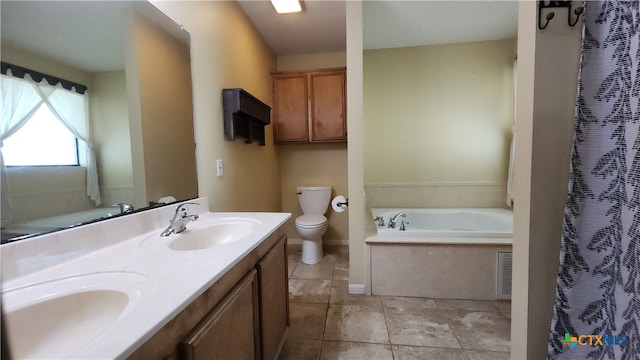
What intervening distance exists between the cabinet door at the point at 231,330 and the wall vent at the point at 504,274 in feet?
6.13

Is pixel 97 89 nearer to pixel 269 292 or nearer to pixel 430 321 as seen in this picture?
pixel 269 292

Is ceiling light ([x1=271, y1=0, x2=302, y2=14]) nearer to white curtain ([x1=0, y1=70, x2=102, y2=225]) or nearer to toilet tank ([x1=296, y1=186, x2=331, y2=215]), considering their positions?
white curtain ([x1=0, y1=70, x2=102, y2=225])

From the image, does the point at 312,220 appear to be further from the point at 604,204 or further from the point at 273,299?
the point at 604,204

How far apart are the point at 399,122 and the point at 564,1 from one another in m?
1.91

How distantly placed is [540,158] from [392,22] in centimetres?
194

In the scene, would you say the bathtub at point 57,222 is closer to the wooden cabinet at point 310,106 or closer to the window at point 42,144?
the window at point 42,144

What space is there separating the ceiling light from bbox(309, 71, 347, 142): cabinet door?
73cm

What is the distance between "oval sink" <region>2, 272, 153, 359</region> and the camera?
470mm

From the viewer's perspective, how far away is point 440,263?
185 centimetres

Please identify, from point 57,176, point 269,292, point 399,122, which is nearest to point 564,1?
point 269,292

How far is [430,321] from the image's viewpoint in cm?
158

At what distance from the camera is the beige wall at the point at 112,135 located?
0.82 m

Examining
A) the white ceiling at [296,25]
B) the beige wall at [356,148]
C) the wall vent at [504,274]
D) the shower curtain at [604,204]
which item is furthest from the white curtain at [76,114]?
the wall vent at [504,274]

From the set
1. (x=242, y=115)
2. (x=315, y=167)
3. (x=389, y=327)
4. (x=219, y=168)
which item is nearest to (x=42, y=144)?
(x=219, y=168)
